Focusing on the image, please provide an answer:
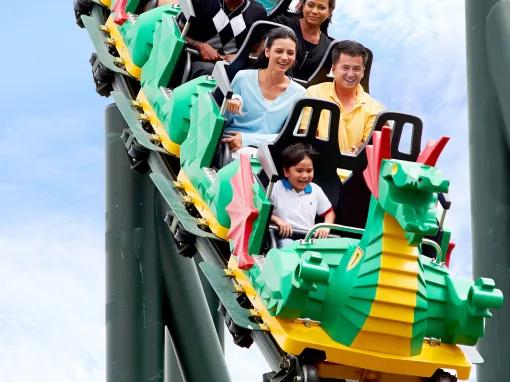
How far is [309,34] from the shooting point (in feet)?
24.9

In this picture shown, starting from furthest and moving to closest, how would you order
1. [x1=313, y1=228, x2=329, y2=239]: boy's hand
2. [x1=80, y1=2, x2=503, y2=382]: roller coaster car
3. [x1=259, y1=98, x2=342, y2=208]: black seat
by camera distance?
[x1=259, y1=98, x2=342, y2=208]: black seat → [x1=313, y1=228, x2=329, y2=239]: boy's hand → [x1=80, y1=2, x2=503, y2=382]: roller coaster car

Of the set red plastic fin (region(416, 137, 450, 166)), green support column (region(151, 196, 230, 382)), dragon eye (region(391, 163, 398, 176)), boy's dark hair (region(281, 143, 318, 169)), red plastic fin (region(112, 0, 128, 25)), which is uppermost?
red plastic fin (region(112, 0, 128, 25))

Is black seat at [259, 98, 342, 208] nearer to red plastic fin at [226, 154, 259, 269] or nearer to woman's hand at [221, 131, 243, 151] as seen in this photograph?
red plastic fin at [226, 154, 259, 269]

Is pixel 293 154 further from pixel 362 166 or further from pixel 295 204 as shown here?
pixel 362 166

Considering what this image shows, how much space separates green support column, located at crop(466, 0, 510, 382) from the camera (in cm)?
709

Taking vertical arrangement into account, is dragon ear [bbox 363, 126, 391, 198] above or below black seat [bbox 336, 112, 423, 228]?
above

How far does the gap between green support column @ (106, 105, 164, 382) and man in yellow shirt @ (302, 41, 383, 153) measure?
1355mm

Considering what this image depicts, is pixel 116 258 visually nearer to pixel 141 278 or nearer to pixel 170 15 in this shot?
pixel 141 278

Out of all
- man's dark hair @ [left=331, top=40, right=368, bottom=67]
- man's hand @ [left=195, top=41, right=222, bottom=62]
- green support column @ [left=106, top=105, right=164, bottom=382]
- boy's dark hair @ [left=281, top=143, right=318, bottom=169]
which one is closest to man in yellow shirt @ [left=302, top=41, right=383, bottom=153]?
man's dark hair @ [left=331, top=40, right=368, bottom=67]

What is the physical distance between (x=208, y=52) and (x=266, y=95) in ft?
2.34

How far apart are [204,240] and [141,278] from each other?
108 centimetres

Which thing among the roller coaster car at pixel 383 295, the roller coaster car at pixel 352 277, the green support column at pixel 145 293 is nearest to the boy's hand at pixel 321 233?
the roller coaster car at pixel 352 277

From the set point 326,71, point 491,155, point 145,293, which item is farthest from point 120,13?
point 491,155

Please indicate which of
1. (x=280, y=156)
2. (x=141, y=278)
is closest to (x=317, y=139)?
(x=280, y=156)
